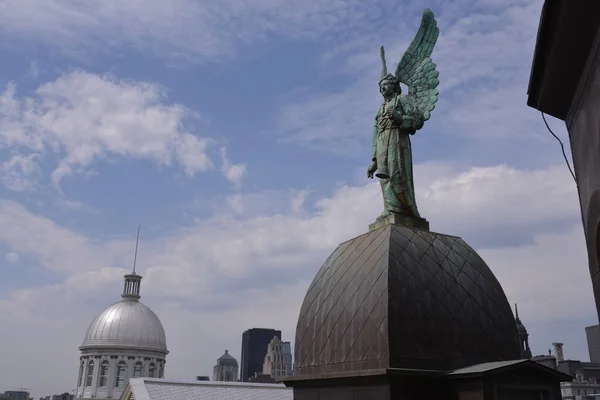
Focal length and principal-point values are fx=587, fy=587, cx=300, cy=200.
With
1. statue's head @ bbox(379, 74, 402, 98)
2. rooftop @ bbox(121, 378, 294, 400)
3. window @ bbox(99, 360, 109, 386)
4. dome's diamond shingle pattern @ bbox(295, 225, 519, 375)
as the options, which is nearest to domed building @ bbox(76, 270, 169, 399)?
window @ bbox(99, 360, 109, 386)

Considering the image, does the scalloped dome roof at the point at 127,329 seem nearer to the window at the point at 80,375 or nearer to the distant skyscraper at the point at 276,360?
the window at the point at 80,375

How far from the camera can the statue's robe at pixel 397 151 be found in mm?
19984

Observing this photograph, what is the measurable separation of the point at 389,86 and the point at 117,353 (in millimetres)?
61099

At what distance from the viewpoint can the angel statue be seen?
20.1m

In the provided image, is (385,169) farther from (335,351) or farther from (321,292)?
(335,351)

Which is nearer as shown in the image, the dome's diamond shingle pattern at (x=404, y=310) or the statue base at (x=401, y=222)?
the dome's diamond shingle pattern at (x=404, y=310)

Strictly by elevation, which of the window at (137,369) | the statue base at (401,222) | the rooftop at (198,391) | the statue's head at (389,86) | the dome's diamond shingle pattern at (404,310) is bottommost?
the rooftop at (198,391)

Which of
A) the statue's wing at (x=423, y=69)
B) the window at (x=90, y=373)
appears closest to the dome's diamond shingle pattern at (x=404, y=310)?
the statue's wing at (x=423, y=69)

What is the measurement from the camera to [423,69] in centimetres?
2152

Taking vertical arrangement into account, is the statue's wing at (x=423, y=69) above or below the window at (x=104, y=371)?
above

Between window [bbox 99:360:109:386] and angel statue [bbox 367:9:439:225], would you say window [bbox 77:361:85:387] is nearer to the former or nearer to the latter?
window [bbox 99:360:109:386]

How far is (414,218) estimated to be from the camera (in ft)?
65.0

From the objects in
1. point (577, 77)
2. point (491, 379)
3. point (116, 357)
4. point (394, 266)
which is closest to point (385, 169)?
point (394, 266)

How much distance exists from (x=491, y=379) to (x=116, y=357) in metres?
65.0
